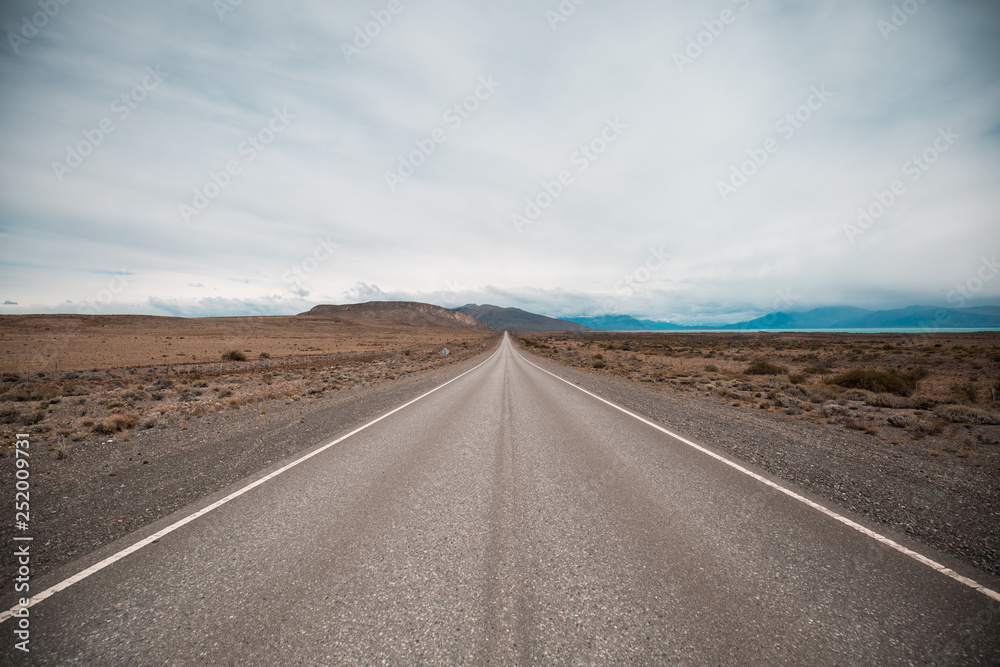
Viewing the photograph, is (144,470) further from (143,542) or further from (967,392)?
(967,392)

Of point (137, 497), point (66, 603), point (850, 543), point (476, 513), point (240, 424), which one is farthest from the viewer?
point (240, 424)

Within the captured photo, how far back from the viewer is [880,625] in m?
2.59

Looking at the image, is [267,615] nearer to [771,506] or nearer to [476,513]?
[476,513]

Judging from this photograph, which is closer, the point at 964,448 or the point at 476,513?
the point at 476,513

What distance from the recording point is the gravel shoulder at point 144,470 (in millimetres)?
3963

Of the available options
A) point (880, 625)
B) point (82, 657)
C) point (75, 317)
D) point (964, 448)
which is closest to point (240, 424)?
point (82, 657)

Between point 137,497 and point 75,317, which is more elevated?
point 75,317

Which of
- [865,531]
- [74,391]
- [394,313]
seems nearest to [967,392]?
[865,531]

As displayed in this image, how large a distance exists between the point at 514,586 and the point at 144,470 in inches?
255

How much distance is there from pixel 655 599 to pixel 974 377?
24930mm

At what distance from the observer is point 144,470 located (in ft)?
19.3

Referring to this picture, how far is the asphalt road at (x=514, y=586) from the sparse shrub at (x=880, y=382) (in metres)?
14.7

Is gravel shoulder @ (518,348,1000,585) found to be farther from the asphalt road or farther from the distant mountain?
the distant mountain

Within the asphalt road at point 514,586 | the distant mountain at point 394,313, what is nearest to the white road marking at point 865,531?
the asphalt road at point 514,586
